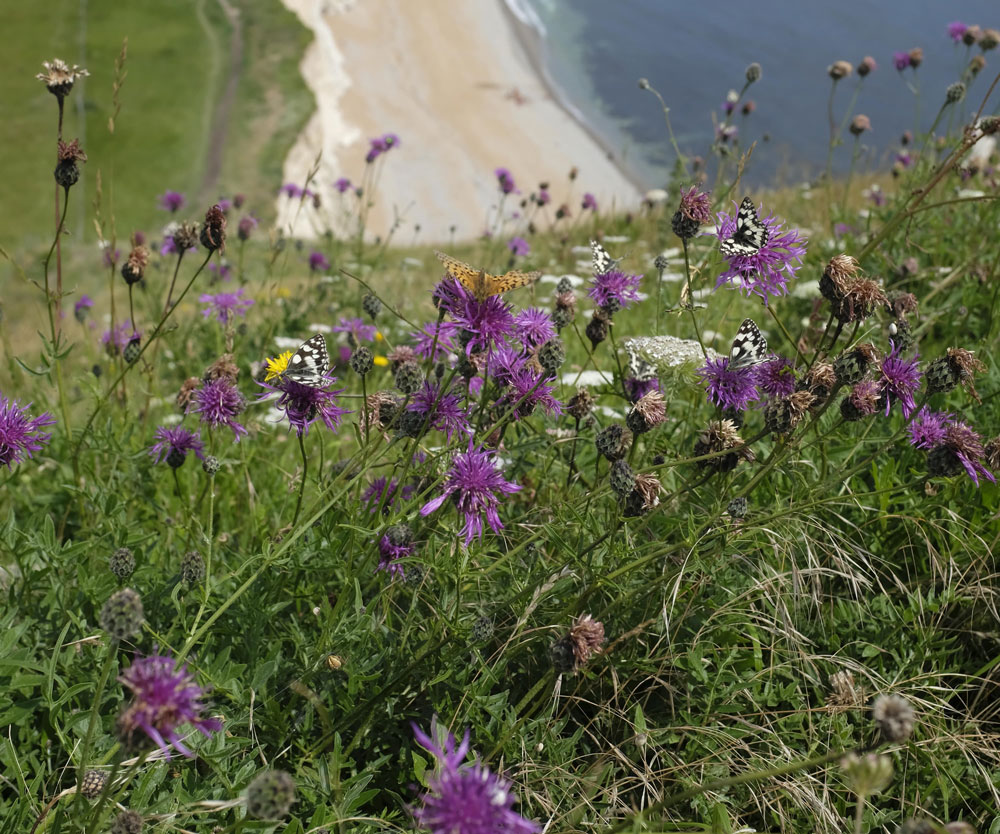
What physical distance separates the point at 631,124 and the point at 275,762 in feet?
109

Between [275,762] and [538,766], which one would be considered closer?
[538,766]

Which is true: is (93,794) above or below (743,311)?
below

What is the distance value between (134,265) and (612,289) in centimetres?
168

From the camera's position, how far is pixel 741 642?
8.23ft

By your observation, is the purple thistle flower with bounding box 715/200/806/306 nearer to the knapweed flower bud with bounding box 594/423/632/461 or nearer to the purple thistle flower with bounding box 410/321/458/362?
the knapweed flower bud with bounding box 594/423/632/461

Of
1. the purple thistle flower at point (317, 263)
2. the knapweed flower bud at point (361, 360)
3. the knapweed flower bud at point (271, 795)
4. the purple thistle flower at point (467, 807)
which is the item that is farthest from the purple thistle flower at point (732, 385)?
the purple thistle flower at point (317, 263)

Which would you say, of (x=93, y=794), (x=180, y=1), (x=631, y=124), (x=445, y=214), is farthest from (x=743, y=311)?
(x=180, y=1)

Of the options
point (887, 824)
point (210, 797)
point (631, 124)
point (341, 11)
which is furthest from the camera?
point (341, 11)

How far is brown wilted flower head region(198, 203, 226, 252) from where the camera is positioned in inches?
98.7

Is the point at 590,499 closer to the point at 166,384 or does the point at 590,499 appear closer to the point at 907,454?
the point at 907,454

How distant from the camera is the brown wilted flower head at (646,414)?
7.06 ft

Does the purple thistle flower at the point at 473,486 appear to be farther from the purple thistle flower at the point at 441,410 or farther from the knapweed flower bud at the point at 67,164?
the knapweed flower bud at the point at 67,164

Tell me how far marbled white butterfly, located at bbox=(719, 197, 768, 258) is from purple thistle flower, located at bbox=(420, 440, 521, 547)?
92 cm

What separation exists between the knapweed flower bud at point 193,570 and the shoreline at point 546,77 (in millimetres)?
24178
